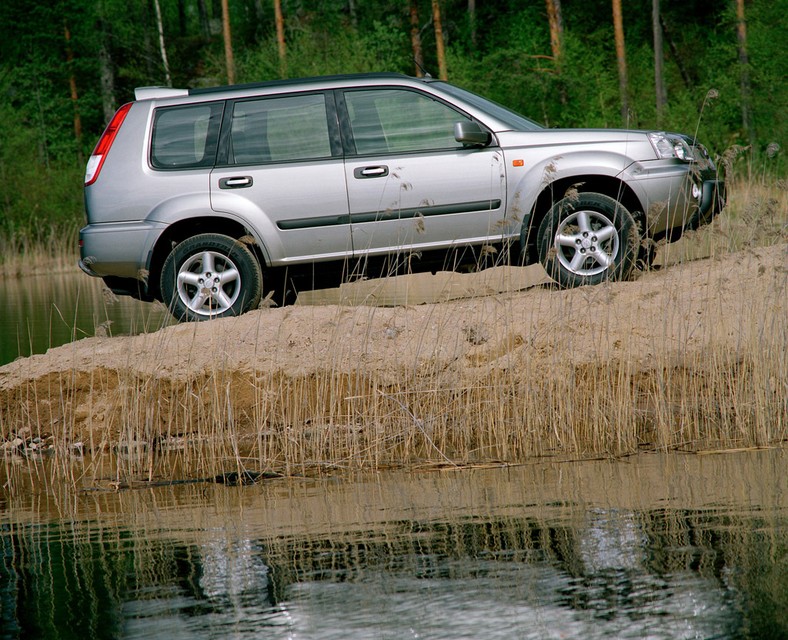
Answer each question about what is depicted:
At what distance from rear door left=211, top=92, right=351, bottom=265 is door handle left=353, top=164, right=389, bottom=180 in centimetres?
11

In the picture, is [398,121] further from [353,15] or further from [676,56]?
[353,15]

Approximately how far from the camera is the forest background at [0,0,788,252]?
105 feet

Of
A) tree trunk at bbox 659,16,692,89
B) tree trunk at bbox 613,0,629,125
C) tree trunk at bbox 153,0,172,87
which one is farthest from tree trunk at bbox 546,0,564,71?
tree trunk at bbox 153,0,172,87

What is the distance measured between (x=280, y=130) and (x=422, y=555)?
4.60 metres

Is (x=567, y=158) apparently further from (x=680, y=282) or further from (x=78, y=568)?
(x=78, y=568)

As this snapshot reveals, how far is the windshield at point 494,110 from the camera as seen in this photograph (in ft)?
26.7

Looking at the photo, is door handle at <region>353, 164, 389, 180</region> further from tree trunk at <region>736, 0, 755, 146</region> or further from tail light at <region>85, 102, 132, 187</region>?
tree trunk at <region>736, 0, 755, 146</region>

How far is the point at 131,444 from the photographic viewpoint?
6.52m

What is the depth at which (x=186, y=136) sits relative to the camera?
8.29m

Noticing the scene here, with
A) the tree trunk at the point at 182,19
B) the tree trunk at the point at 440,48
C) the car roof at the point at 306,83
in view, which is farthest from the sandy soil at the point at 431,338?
the tree trunk at the point at 182,19

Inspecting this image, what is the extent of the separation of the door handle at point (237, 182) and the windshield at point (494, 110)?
61.1 inches

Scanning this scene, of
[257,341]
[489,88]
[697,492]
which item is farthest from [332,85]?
[489,88]

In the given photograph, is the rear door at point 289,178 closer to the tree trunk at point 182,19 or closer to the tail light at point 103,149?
the tail light at point 103,149

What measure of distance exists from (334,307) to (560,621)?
4.64 metres
